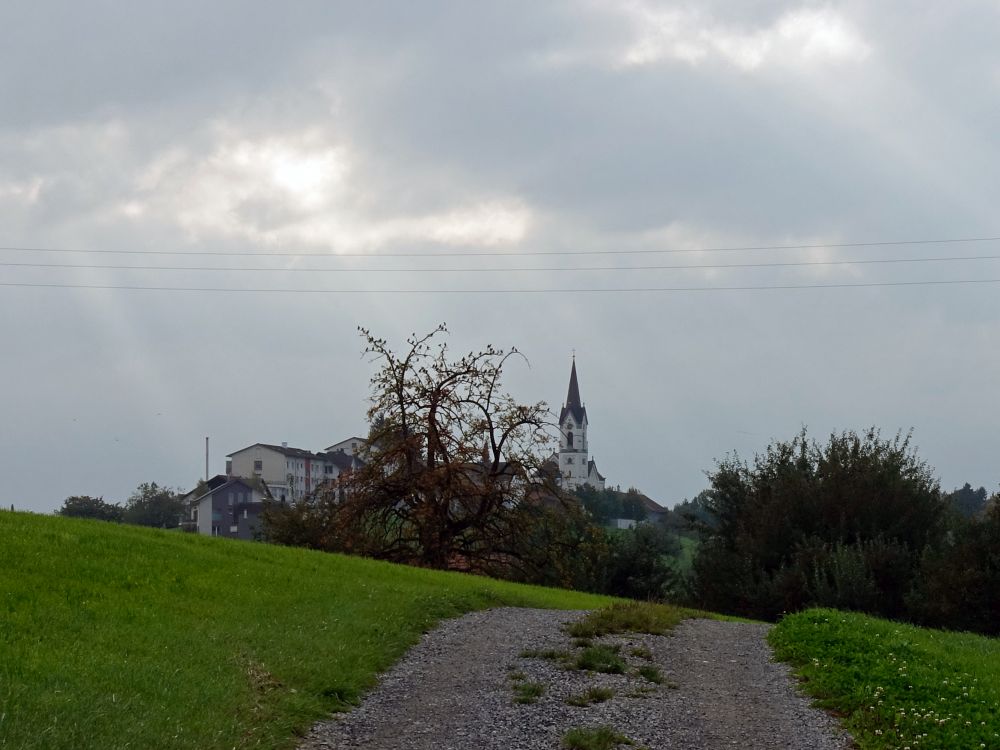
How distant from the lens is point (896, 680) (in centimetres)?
1295

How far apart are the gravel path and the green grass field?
0.38m

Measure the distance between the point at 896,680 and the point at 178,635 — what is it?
28.5 ft

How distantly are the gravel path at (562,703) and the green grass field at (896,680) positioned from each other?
1.24 ft

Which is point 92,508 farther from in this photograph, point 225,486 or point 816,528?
point 816,528

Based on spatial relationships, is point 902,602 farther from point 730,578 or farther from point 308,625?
point 308,625

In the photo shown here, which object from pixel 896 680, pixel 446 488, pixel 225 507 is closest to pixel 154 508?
pixel 225 507

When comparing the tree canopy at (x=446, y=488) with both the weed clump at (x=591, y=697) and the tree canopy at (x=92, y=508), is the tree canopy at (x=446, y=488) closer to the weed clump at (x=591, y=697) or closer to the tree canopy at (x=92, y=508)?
the weed clump at (x=591, y=697)

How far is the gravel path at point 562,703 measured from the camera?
10.6 m

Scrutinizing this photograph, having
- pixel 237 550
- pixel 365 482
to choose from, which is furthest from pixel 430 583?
pixel 365 482

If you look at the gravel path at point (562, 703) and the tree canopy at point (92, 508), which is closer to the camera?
the gravel path at point (562, 703)

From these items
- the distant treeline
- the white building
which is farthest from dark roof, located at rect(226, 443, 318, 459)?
the distant treeline

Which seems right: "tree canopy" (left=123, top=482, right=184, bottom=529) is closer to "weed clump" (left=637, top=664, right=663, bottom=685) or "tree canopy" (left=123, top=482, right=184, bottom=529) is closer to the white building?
the white building

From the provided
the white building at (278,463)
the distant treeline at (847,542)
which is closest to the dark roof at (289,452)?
the white building at (278,463)

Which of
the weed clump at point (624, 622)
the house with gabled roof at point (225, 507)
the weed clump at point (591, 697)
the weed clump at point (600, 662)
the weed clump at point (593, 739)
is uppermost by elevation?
the house with gabled roof at point (225, 507)
